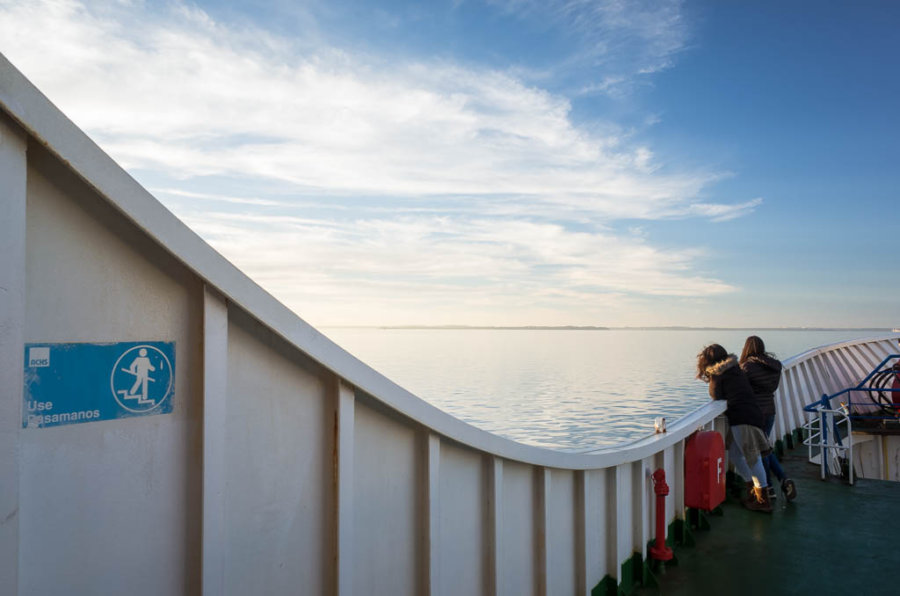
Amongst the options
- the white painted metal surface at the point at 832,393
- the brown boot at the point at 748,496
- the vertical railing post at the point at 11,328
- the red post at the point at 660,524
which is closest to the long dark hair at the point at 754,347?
the white painted metal surface at the point at 832,393

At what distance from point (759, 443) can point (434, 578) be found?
508 centimetres

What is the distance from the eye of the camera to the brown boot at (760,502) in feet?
20.1

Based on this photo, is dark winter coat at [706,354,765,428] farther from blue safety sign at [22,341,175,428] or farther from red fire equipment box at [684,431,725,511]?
blue safety sign at [22,341,175,428]

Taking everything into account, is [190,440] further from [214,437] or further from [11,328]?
[11,328]

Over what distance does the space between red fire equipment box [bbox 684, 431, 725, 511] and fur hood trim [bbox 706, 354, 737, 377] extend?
1.02 m

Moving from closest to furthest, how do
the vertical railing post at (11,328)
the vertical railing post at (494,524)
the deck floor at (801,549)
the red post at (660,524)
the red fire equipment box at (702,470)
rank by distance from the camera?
the vertical railing post at (11,328)
the vertical railing post at (494,524)
the deck floor at (801,549)
the red post at (660,524)
the red fire equipment box at (702,470)

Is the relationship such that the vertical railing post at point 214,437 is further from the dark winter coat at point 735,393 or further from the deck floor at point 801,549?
the dark winter coat at point 735,393

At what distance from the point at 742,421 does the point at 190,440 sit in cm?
621

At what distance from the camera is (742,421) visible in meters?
6.44

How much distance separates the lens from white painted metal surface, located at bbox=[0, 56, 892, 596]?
1.55 m

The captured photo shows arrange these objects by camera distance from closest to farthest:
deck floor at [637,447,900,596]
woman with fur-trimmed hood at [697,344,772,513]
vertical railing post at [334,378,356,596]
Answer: vertical railing post at [334,378,356,596] → deck floor at [637,447,900,596] → woman with fur-trimmed hood at [697,344,772,513]

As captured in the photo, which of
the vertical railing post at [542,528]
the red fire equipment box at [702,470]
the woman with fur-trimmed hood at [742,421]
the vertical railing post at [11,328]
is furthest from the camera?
the woman with fur-trimmed hood at [742,421]

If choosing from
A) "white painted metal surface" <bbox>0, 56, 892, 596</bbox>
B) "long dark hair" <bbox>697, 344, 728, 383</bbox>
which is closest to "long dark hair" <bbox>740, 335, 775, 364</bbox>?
"long dark hair" <bbox>697, 344, 728, 383</bbox>

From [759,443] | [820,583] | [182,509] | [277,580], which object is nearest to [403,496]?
[277,580]
